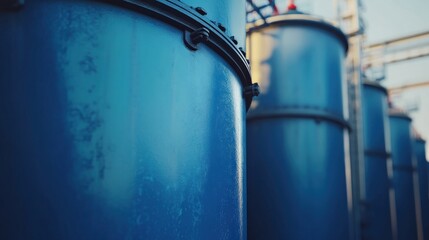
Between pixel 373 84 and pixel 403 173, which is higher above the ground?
pixel 373 84

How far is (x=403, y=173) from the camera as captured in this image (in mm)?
11117

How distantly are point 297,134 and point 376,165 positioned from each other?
14.1 ft

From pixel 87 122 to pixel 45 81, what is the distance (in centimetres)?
26

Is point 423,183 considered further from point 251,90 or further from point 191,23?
point 191,23

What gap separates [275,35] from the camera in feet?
19.0

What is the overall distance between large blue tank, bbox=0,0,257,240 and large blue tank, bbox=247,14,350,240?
122 inches

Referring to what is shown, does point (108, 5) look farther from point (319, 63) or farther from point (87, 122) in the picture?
point (319, 63)

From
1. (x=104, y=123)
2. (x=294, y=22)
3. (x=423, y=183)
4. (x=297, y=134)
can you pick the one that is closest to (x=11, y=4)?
(x=104, y=123)

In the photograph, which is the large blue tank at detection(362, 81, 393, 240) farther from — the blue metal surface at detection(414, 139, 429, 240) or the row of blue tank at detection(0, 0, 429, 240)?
the row of blue tank at detection(0, 0, 429, 240)

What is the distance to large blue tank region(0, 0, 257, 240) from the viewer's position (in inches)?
70.5

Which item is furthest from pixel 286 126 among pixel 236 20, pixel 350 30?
pixel 350 30

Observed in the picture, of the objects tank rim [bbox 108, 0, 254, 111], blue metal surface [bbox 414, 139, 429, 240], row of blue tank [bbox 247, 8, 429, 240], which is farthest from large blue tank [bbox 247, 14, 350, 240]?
blue metal surface [bbox 414, 139, 429, 240]

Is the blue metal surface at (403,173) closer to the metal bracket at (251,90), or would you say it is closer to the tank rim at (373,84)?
the tank rim at (373,84)

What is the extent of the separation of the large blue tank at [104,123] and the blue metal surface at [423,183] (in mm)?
12622
